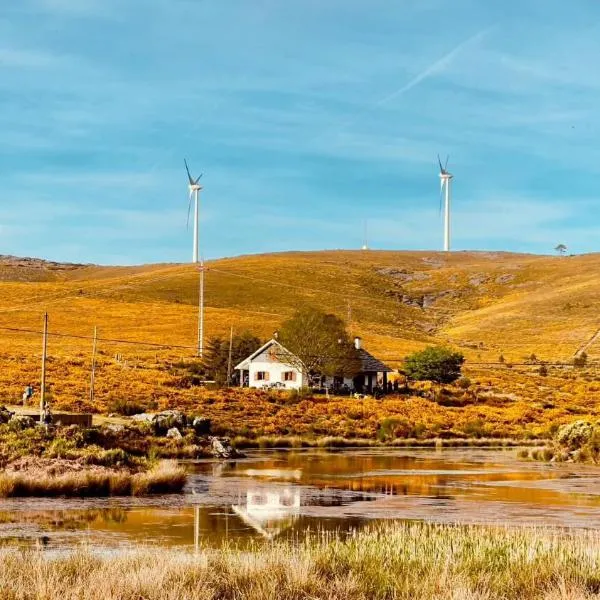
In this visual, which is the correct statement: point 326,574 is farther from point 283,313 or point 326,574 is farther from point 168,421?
point 283,313

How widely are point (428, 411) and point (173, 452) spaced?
1204 inches

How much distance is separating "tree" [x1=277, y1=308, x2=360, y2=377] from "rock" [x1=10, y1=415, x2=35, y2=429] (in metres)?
47.2

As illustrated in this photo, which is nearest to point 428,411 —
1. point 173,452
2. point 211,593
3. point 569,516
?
point 173,452

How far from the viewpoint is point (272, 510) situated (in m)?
23.8

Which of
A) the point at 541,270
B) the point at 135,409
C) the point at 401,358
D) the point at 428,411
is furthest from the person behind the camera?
the point at 541,270

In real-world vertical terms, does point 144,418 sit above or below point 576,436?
above

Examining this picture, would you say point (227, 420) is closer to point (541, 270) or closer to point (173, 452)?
point (173, 452)

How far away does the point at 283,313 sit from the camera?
137875 mm

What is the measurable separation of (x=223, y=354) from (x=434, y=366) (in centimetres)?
1779

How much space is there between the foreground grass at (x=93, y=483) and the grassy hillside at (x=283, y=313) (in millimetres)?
29094

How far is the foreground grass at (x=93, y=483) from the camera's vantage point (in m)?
25.7

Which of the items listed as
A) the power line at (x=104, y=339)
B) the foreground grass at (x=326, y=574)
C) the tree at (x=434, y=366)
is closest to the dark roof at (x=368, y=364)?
the tree at (x=434, y=366)

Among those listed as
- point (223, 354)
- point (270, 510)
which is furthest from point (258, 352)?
point (270, 510)

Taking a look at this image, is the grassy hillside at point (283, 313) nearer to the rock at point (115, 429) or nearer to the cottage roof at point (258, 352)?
the cottage roof at point (258, 352)
